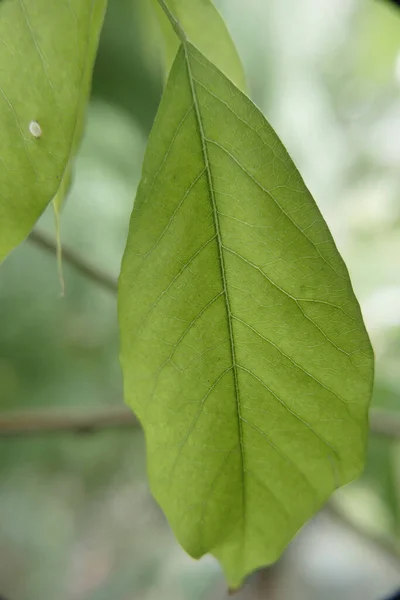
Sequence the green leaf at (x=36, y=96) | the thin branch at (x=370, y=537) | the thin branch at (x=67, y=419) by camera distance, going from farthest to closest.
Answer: the thin branch at (x=370, y=537), the thin branch at (x=67, y=419), the green leaf at (x=36, y=96)

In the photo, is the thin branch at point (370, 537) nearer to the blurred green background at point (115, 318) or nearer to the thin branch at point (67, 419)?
the blurred green background at point (115, 318)

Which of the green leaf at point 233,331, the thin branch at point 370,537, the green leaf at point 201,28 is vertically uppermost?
the green leaf at point 201,28

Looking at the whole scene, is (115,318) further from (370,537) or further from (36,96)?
(36,96)

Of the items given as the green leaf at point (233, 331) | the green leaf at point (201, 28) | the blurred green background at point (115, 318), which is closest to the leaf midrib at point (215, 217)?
the green leaf at point (233, 331)

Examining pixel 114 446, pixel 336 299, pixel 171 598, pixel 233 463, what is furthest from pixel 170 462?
pixel 114 446

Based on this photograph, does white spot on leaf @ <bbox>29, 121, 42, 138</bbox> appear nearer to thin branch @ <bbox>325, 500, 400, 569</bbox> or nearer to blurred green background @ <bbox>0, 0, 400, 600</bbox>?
blurred green background @ <bbox>0, 0, 400, 600</bbox>
